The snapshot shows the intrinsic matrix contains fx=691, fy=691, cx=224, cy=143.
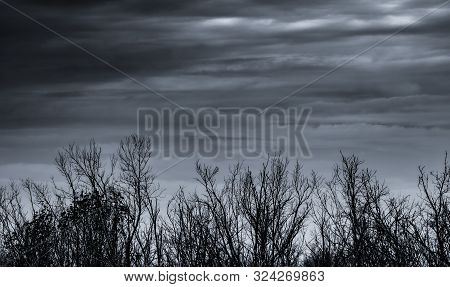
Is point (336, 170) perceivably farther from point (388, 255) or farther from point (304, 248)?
point (388, 255)

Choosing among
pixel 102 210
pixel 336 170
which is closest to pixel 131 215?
pixel 102 210

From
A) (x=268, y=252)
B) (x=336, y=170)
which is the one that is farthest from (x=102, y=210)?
(x=336, y=170)

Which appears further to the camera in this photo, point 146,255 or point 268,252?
point 268,252

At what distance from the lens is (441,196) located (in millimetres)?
27484

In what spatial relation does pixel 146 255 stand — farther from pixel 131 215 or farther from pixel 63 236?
pixel 63 236

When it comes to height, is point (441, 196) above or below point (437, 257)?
above

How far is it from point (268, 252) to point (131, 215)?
7.04 m

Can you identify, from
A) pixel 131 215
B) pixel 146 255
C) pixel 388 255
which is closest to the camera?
pixel 388 255
